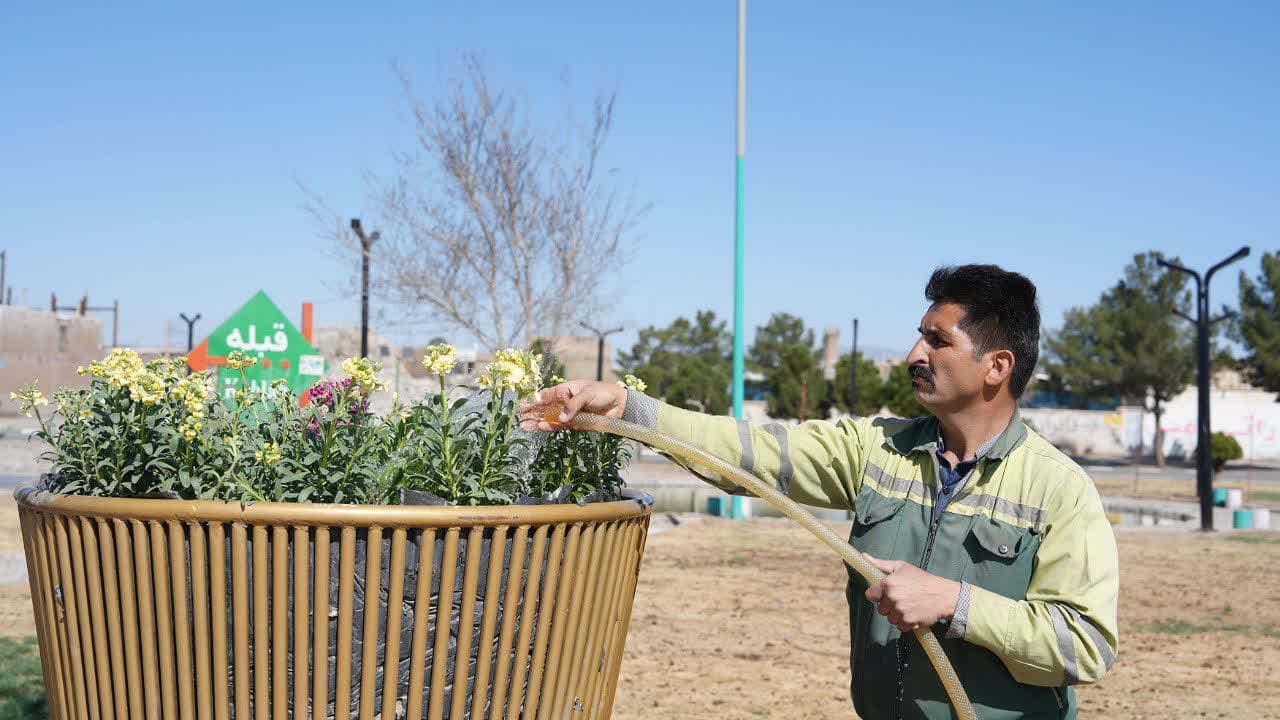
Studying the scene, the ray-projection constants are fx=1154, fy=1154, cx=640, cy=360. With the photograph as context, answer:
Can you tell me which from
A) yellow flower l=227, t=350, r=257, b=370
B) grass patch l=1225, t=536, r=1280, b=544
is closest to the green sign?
yellow flower l=227, t=350, r=257, b=370

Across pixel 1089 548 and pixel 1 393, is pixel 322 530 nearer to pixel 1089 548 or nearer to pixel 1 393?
pixel 1089 548

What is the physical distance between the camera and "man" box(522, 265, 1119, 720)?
7.01 ft

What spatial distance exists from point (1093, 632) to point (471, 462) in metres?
1.20

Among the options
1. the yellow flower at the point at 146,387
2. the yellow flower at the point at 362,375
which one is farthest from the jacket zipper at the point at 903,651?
the yellow flower at the point at 146,387

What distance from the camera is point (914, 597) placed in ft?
6.90

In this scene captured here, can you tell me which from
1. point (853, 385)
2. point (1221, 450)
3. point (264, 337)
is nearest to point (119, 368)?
point (264, 337)

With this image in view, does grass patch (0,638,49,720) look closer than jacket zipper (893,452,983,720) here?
No

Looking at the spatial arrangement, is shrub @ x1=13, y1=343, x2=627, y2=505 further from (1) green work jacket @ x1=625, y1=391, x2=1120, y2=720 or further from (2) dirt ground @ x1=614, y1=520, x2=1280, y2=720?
(2) dirt ground @ x1=614, y1=520, x2=1280, y2=720

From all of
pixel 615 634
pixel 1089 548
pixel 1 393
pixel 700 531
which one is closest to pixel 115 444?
pixel 615 634

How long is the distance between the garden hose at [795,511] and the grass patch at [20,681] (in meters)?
3.20

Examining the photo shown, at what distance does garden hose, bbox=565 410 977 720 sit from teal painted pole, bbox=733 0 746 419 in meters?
12.1

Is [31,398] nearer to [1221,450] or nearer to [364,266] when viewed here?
[364,266]

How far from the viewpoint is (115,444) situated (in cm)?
212

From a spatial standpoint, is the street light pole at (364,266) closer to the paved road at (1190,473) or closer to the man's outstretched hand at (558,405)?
the man's outstretched hand at (558,405)
